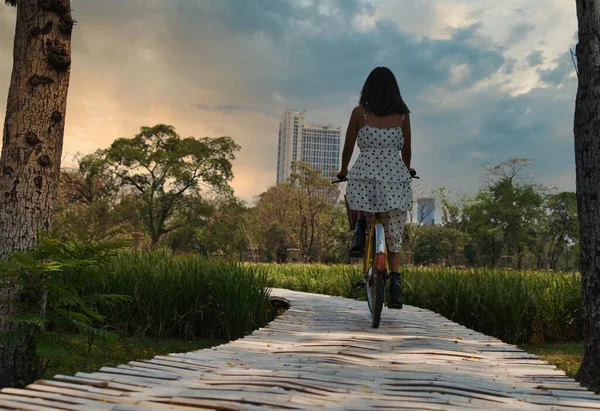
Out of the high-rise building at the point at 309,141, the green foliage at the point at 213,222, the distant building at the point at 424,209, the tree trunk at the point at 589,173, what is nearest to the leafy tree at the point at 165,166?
the green foliage at the point at 213,222

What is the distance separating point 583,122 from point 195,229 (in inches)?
1085

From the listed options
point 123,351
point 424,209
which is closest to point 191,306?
point 123,351

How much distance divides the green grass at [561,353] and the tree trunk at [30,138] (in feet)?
16.0

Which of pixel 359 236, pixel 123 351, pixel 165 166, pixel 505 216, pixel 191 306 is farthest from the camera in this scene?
pixel 505 216

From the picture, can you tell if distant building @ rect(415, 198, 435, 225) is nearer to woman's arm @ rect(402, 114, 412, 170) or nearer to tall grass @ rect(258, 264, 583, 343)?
tall grass @ rect(258, 264, 583, 343)

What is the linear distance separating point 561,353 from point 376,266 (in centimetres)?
349

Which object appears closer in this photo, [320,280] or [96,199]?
[320,280]

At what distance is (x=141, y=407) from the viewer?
1771 mm

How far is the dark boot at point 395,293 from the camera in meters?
4.07

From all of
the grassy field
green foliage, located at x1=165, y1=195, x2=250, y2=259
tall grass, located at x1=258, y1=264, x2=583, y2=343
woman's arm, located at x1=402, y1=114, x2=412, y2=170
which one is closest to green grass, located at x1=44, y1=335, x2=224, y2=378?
the grassy field

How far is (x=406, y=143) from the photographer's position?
4453mm

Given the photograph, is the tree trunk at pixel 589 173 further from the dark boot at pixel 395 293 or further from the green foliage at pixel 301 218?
the green foliage at pixel 301 218

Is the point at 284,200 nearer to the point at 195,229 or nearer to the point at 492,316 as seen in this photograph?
the point at 195,229

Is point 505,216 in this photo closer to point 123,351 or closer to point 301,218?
point 301,218
